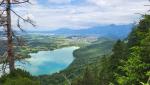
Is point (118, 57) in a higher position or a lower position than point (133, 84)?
lower

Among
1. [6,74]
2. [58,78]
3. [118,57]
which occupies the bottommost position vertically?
[58,78]

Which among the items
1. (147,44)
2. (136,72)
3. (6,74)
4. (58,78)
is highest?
(147,44)

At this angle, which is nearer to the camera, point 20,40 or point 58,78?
point 20,40

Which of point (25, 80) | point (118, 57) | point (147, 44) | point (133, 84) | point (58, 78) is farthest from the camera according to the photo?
point (58, 78)

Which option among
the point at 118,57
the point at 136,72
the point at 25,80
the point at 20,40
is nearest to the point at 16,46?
the point at 20,40

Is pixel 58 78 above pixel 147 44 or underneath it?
underneath

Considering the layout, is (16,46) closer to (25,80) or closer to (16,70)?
(16,70)

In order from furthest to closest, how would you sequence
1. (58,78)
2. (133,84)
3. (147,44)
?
(58,78), (147,44), (133,84)

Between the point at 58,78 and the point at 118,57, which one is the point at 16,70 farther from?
the point at 58,78

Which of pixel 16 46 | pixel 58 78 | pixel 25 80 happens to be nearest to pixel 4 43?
pixel 16 46
